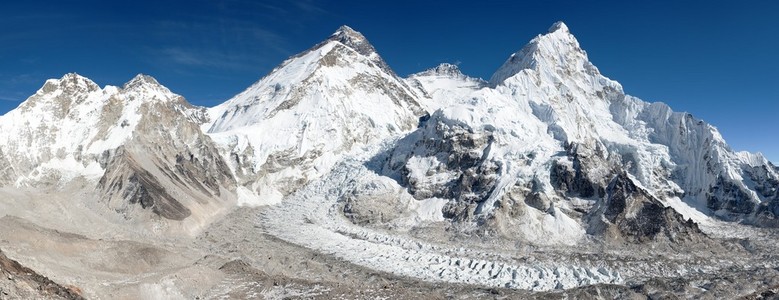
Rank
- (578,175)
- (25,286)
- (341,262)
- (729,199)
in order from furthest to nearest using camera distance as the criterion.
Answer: (729,199), (578,175), (341,262), (25,286)

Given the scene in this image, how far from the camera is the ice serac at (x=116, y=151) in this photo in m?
88.1

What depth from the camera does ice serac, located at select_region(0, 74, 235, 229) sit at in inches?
3467

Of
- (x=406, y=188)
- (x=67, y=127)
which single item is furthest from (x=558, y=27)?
(x=67, y=127)

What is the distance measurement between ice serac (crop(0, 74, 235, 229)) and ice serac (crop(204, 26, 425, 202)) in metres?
9.99

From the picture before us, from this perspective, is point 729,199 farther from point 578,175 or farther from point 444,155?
point 444,155

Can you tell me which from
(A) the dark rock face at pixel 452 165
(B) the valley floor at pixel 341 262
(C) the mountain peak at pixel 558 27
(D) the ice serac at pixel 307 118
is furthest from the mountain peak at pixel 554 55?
(B) the valley floor at pixel 341 262

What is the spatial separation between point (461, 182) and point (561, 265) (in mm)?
33742

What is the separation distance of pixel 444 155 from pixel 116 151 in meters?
62.8

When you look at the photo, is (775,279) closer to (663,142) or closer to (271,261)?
(271,261)

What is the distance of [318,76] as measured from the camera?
543 ft

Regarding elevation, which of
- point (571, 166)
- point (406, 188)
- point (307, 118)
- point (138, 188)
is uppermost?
point (307, 118)

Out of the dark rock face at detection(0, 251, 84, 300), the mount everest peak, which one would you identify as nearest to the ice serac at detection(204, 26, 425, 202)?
the mount everest peak

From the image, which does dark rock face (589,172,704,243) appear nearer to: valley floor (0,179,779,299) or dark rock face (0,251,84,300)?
valley floor (0,179,779,299)

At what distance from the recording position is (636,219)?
81000 millimetres
